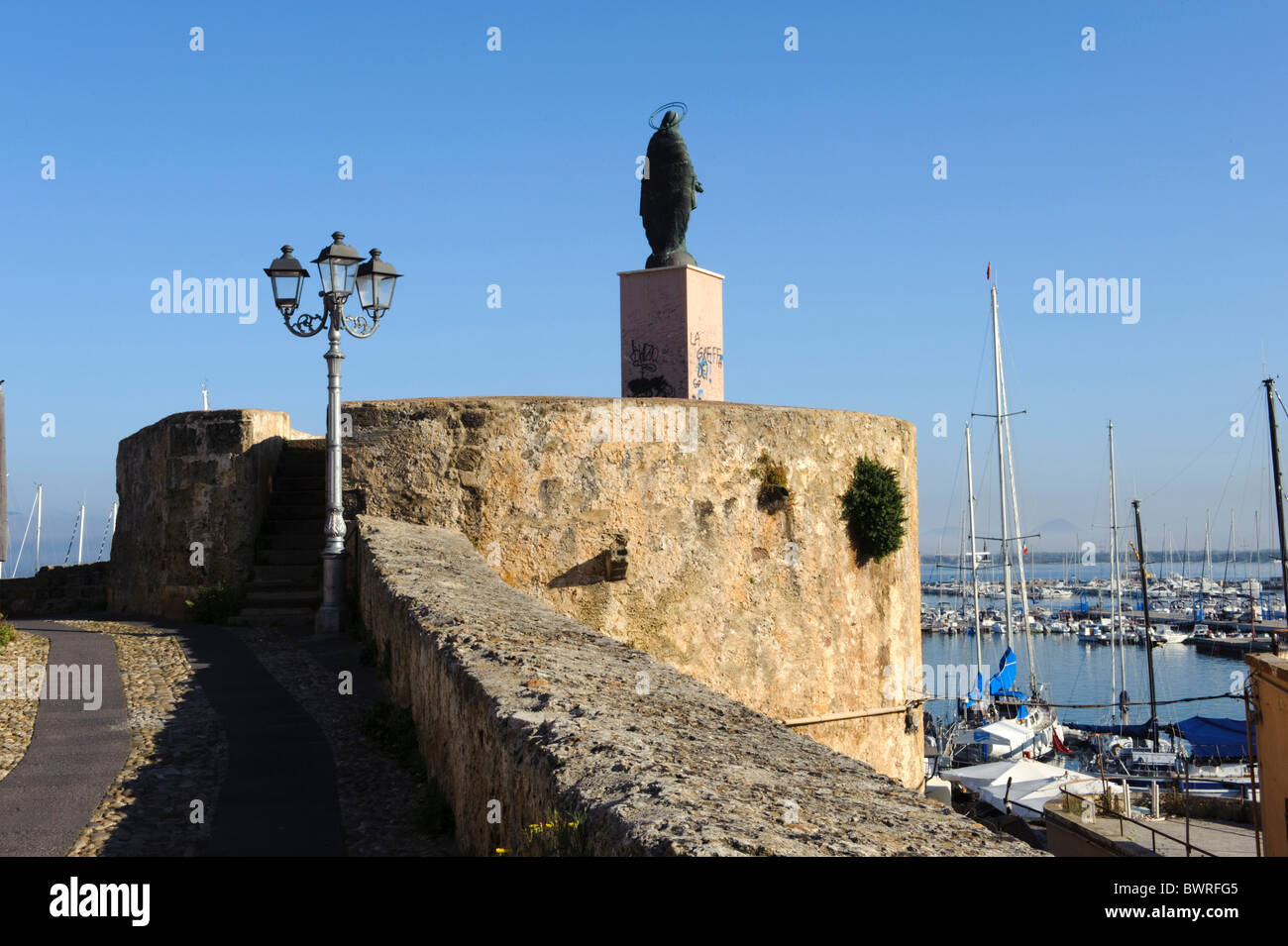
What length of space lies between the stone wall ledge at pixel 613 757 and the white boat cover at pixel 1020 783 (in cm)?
2339

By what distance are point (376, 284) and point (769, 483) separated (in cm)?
479

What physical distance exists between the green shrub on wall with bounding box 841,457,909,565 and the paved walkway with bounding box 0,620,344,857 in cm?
725

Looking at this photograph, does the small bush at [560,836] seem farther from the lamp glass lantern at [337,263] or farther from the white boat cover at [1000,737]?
the white boat cover at [1000,737]

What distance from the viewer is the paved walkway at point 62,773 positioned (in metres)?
5.14

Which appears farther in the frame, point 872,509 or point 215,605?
point 872,509

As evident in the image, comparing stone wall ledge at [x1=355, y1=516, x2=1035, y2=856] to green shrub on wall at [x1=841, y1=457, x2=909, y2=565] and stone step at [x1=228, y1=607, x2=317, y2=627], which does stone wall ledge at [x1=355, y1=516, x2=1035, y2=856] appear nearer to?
stone step at [x1=228, y1=607, x2=317, y2=627]

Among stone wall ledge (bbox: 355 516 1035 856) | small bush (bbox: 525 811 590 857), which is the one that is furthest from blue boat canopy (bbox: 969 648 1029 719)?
small bush (bbox: 525 811 590 857)

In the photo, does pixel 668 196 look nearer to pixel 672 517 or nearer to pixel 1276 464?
pixel 672 517

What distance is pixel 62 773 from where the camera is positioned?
20.4 feet

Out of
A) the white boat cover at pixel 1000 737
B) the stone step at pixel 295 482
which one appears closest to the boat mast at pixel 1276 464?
the white boat cover at pixel 1000 737

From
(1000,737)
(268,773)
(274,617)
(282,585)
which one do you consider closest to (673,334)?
(282,585)

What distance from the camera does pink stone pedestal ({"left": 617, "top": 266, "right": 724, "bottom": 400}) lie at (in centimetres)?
1642
